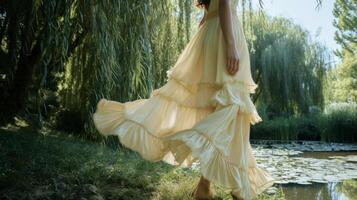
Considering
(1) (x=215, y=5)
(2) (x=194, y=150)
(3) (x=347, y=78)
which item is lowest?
(2) (x=194, y=150)

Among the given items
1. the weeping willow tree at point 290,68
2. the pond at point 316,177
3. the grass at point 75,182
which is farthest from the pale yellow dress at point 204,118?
the weeping willow tree at point 290,68

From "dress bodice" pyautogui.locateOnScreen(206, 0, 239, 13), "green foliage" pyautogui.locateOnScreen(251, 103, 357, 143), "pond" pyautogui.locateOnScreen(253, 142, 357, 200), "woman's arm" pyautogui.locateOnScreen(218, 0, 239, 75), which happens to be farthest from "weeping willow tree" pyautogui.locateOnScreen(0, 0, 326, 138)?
"green foliage" pyautogui.locateOnScreen(251, 103, 357, 143)

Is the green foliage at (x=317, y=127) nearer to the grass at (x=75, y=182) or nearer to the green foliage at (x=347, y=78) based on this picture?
the green foliage at (x=347, y=78)

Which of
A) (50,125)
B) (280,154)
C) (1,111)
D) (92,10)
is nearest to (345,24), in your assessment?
(280,154)

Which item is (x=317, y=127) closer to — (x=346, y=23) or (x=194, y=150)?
(x=346, y=23)

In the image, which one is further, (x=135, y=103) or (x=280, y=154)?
(x=280, y=154)

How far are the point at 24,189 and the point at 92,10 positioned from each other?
1117mm

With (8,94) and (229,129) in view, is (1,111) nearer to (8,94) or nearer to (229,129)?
(8,94)

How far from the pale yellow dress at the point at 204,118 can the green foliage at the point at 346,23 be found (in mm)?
21458

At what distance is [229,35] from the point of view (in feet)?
7.57

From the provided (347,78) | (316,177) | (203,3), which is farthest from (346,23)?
(203,3)

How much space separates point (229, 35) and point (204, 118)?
0.49 meters

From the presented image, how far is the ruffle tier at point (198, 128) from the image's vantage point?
6.89 ft

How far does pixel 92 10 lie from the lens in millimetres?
2564
